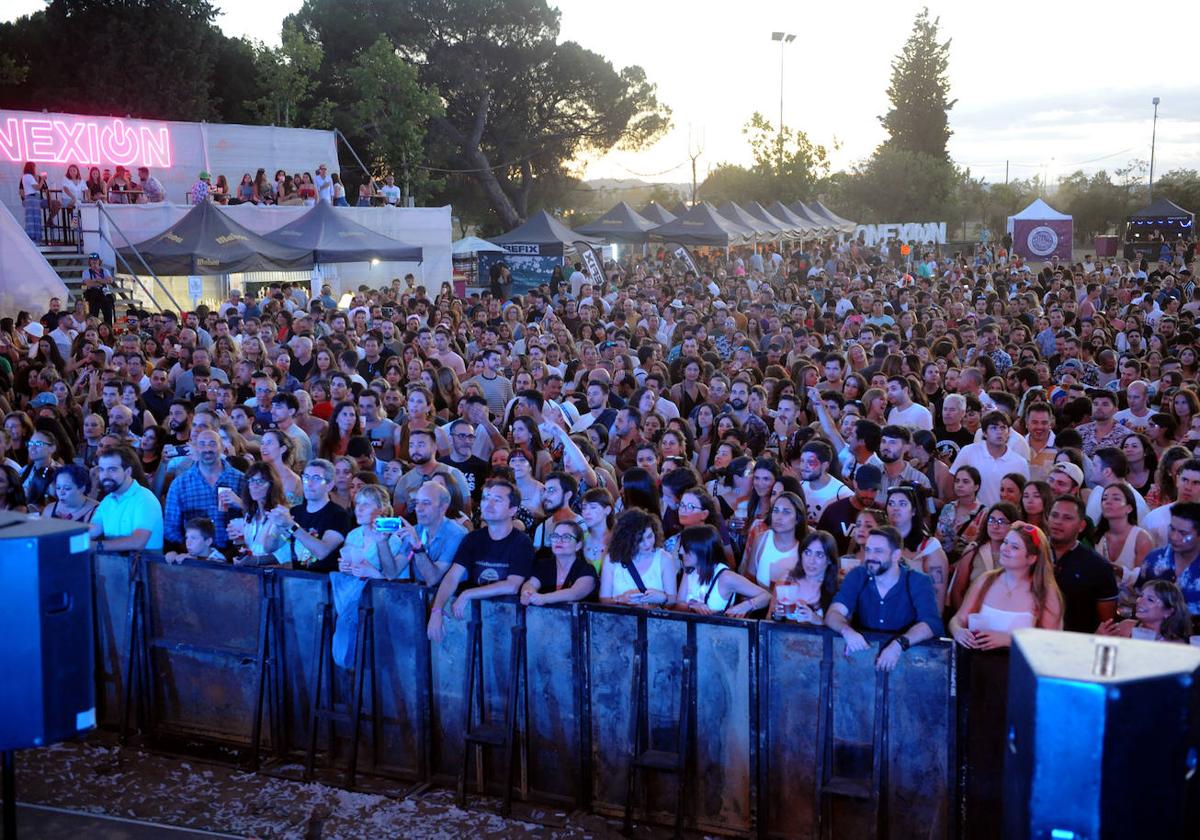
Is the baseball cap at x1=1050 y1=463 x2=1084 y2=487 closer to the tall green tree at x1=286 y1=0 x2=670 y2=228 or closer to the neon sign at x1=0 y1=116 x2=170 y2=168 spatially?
the neon sign at x1=0 y1=116 x2=170 y2=168

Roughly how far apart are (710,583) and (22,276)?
18.4m

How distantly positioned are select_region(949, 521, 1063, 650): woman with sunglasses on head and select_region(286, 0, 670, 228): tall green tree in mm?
43972

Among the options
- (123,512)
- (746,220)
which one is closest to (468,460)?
(123,512)

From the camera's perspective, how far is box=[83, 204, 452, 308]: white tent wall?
22403mm

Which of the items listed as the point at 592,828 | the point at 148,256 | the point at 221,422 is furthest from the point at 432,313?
the point at 592,828

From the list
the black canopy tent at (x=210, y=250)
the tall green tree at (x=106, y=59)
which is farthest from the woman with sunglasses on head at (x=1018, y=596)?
the tall green tree at (x=106, y=59)

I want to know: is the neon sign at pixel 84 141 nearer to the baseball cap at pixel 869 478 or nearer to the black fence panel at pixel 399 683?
the black fence panel at pixel 399 683

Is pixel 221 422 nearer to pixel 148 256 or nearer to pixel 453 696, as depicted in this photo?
pixel 453 696

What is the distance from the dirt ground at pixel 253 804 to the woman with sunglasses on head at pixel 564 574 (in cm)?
106

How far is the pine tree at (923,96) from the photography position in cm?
7281

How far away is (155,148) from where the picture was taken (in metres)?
28.2

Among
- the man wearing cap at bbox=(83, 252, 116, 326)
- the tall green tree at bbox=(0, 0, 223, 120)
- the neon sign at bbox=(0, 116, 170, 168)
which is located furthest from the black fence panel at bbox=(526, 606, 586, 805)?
the tall green tree at bbox=(0, 0, 223, 120)

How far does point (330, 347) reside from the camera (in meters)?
12.9

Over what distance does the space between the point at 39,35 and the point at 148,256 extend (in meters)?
24.6
